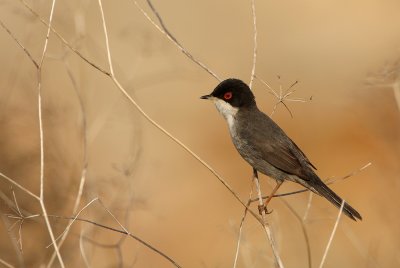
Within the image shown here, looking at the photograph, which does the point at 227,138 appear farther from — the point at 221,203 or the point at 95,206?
the point at 95,206

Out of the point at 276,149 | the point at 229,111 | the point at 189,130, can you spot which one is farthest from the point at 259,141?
the point at 189,130

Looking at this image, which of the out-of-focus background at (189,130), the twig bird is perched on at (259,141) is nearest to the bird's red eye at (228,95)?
the twig bird is perched on at (259,141)

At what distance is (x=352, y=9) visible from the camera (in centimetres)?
2317

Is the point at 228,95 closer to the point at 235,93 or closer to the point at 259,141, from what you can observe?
the point at 235,93

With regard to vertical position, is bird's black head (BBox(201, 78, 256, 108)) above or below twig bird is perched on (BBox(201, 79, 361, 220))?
above

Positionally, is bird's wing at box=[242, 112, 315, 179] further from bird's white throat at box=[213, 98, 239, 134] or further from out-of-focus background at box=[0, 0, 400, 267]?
out-of-focus background at box=[0, 0, 400, 267]

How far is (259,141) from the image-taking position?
651 centimetres

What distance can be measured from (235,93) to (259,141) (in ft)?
1.65

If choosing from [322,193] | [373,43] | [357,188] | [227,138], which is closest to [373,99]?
[322,193]

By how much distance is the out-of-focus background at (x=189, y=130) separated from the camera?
720 centimetres

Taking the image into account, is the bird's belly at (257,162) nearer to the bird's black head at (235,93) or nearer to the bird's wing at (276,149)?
the bird's wing at (276,149)

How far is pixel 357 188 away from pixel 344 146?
1886 millimetres

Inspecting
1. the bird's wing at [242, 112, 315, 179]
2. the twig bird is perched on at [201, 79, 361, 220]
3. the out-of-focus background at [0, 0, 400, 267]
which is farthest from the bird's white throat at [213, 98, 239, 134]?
the out-of-focus background at [0, 0, 400, 267]

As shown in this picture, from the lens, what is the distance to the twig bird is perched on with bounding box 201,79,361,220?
254 inches
